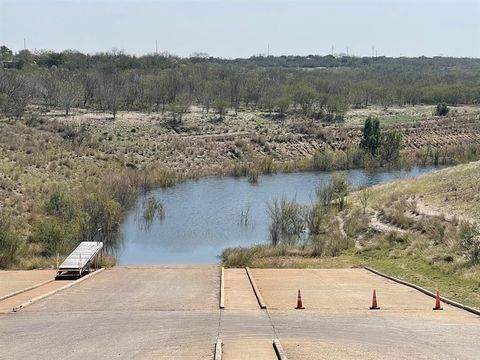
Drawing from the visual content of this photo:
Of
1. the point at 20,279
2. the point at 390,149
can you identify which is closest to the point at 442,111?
the point at 390,149

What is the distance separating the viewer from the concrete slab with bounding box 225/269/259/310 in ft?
70.7

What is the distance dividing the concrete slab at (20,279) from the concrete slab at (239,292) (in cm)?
762

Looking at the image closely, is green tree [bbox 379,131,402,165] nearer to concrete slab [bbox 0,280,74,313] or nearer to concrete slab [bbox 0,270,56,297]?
concrete slab [bbox 0,270,56,297]

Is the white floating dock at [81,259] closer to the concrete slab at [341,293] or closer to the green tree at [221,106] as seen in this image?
the concrete slab at [341,293]

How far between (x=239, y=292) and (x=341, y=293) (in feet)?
11.7

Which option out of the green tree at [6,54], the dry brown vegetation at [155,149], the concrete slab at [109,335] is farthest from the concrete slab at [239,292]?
the green tree at [6,54]

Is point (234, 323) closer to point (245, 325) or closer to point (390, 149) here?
point (245, 325)

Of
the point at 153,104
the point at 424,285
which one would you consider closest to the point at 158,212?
the point at 424,285

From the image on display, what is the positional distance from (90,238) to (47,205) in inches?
190

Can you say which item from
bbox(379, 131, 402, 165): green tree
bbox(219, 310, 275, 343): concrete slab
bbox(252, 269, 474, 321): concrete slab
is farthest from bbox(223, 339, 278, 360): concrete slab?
bbox(379, 131, 402, 165): green tree

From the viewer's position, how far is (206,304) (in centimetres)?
2181

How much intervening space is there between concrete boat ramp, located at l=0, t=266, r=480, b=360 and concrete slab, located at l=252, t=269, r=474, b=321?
0.04 meters

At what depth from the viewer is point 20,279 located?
28922 millimetres

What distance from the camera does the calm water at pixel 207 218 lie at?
42.7 meters
